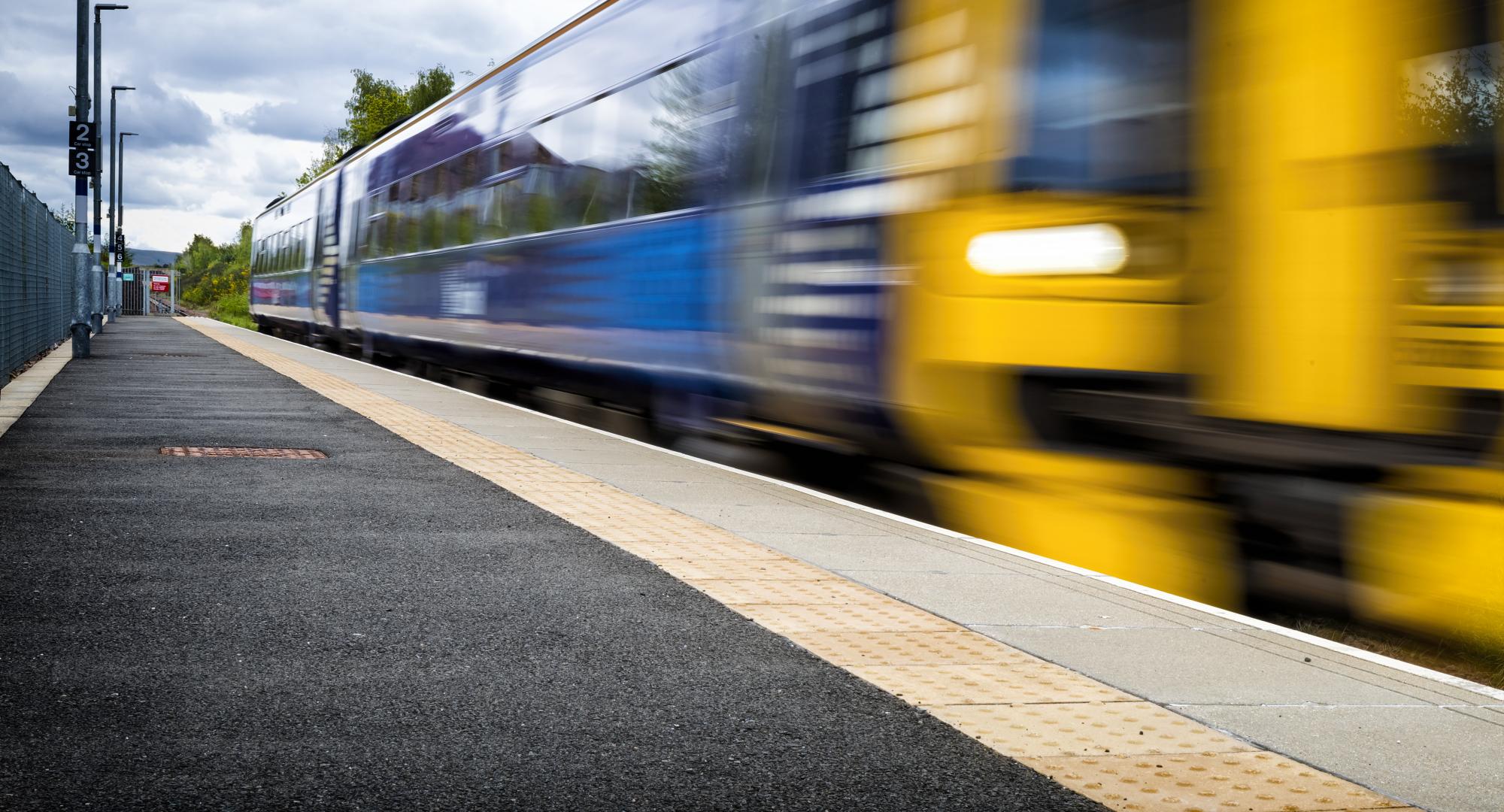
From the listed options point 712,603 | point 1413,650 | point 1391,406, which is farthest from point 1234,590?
point 712,603

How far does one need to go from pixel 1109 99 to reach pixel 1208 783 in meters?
3.43

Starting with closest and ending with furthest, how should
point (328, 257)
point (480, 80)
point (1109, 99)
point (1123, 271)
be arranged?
point (1123, 271), point (1109, 99), point (480, 80), point (328, 257)

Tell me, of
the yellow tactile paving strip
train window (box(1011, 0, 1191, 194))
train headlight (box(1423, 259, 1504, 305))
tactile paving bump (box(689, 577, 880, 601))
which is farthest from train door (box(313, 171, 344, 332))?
train headlight (box(1423, 259, 1504, 305))

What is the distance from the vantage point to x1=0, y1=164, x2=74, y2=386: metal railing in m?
16.5

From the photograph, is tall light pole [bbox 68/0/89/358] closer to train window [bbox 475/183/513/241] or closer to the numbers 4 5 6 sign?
the numbers 4 5 6 sign

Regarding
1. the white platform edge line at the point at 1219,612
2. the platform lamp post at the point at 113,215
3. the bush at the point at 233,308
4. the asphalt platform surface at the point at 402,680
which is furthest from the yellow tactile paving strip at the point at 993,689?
the bush at the point at 233,308

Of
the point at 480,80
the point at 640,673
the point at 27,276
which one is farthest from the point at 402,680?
the point at 27,276

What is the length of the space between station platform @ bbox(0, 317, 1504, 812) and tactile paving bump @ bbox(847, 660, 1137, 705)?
0.02 m

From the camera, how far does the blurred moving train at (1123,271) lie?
16.5 ft

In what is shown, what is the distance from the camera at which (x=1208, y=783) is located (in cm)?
372

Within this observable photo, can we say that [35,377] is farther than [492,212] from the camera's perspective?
Yes

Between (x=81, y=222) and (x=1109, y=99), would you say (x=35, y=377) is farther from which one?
(x=1109, y=99)

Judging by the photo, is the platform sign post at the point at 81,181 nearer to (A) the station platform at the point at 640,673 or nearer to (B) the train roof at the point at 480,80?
(B) the train roof at the point at 480,80

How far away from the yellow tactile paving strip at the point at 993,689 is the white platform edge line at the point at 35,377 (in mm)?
6382
